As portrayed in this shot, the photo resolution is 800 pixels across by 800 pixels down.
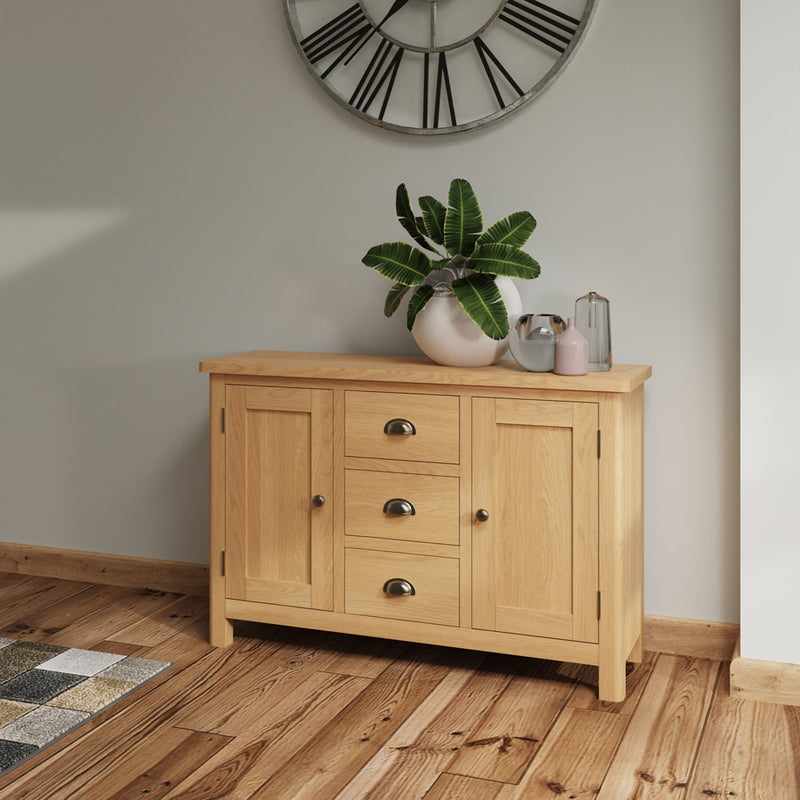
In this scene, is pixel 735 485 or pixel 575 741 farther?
pixel 735 485

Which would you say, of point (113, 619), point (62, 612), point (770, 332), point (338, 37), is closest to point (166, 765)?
point (113, 619)

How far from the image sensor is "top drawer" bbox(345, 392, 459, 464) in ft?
7.73

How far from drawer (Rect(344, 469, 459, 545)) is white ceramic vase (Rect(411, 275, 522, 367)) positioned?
308 millimetres

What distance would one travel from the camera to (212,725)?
2.15 m

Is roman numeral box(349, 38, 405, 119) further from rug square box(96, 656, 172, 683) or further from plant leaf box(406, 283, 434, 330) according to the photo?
rug square box(96, 656, 172, 683)

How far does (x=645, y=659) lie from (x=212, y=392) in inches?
53.0

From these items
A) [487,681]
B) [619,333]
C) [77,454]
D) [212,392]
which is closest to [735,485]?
Answer: [619,333]

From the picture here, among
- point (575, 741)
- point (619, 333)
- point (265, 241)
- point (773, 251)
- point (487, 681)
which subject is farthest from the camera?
point (265, 241)

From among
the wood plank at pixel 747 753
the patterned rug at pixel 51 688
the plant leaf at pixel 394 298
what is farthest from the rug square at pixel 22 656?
the wood plank at pixel 747 753

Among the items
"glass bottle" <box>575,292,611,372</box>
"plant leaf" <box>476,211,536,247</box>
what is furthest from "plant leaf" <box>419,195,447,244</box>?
"glass bottle" <box>575,292,611,372</box>

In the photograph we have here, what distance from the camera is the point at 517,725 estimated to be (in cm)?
214

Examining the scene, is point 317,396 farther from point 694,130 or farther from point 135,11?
point 135,11

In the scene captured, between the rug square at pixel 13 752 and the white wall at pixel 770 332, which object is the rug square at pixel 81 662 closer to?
the rug square at pixel 13 752

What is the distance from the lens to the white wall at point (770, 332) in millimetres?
2184
